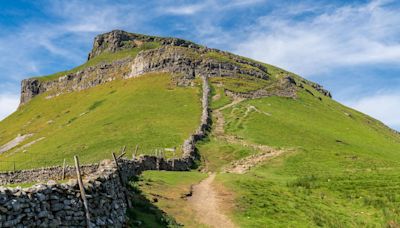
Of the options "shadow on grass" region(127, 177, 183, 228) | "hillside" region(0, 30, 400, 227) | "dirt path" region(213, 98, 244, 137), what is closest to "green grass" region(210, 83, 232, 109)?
"hillside" region(0, 30, 400, 227)

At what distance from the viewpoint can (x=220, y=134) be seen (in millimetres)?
82250

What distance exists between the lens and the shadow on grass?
26.0 meters

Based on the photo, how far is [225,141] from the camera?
250 ft

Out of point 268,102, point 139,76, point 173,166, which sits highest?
point 139,76

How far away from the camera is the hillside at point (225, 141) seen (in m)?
35.8

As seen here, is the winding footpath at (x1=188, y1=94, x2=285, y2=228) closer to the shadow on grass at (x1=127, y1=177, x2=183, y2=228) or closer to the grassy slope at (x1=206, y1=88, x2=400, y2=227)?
the grassy slope at (x1=206, y1=88, x2=400, y2=227)

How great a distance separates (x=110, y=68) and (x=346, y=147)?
4361 inches

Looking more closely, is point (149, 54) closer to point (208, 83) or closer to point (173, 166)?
point (208, 83)

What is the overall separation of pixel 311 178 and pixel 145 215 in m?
24.3

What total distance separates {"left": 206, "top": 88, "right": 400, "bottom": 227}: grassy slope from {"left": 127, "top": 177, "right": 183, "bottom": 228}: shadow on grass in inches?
230

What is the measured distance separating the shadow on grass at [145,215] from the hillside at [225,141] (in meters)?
0.17

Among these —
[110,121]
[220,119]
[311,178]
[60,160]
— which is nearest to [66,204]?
[311,178]

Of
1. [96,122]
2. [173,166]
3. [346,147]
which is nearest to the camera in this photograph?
[173,166]

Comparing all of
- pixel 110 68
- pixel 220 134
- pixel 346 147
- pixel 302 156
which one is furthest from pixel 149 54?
pixel 302 156
